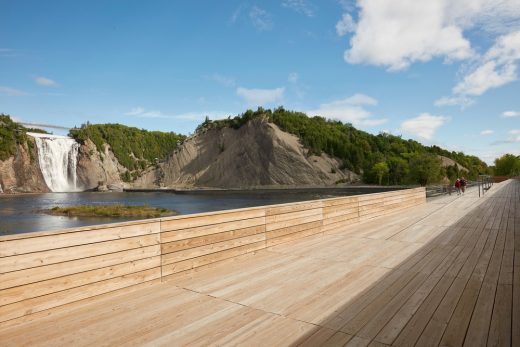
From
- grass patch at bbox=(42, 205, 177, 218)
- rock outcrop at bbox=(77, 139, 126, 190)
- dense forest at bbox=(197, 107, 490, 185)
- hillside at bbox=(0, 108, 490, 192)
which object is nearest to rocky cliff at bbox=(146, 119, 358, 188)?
hillside at bbox=(0, 108, 490, 192)

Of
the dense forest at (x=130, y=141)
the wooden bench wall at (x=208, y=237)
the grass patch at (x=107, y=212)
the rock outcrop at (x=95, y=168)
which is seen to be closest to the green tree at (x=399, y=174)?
the grass patch at (x=107, y=212)

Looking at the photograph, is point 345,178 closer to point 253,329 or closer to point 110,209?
point 110,209

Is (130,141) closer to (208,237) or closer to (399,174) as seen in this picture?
(399,174)

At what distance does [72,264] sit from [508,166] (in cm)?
9854

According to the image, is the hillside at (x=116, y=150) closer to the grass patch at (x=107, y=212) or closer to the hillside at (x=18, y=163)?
the hillside at (x=18, y=163)

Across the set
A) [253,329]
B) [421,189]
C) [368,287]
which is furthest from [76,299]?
[421,189]

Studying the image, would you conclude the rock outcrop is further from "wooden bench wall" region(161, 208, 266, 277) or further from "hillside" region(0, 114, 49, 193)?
"wooden bench wall" region(161, 208, 266, 277)

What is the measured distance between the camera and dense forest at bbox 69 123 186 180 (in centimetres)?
9807

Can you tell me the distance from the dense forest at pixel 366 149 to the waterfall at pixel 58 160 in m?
34.0

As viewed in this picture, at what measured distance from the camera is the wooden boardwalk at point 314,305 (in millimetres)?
2672

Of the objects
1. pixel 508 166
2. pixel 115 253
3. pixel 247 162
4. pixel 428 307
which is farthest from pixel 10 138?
pixel 508 166

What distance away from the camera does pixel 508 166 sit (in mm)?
80375

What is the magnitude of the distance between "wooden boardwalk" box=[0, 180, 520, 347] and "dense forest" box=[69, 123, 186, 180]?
329 ft

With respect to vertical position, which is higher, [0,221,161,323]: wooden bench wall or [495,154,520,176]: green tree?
[495,154,520,176]: green tree
